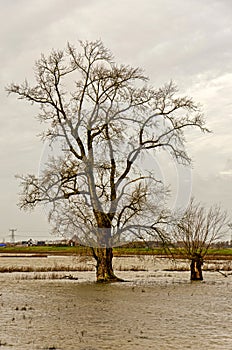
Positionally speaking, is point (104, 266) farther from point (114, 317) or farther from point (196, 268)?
point (114, 317)

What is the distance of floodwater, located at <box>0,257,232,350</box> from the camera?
12250mm

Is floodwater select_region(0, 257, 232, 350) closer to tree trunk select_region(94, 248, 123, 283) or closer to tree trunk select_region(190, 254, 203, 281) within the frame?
tree trunk select_region(94, 248, 123, 283)

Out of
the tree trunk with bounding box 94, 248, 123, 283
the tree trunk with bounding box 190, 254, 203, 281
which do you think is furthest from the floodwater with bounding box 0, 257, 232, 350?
the tree trunk with bounding box 190, 254, 203, 281

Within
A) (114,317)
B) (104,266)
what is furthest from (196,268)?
(114,317)

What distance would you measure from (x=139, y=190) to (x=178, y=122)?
4.52 meters

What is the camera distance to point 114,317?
1636cm

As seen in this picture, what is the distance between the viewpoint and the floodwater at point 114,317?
1225cm

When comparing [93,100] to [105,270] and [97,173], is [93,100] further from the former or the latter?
[105,270]

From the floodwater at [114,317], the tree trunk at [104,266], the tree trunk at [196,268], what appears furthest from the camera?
the tree trunk at [196,268]

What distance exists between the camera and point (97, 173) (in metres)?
29.2

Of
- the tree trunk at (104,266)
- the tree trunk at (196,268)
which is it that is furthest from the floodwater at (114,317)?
the tree trunk at (196,268)

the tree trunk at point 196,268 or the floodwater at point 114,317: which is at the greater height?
the tree trunk at point 196,268

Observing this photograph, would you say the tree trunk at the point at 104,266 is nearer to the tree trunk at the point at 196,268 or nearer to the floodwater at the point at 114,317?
the floodwater at the point at 114,317

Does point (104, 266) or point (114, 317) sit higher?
point (104, 266)
